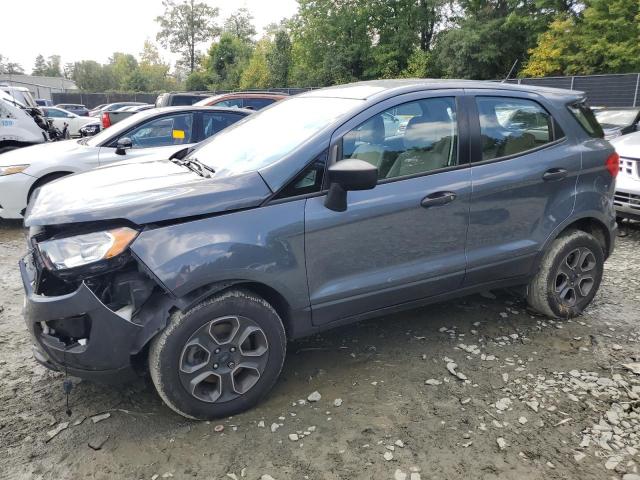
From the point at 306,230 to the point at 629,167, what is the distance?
206 inches

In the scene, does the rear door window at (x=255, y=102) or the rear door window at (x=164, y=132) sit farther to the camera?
the rear door window at (x=255, y=102)

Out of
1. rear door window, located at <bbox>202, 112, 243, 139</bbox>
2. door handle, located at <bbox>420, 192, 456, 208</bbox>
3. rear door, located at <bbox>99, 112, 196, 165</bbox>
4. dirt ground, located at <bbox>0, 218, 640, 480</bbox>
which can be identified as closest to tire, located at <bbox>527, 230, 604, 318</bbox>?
dirt ground, located at <bbox>0, 218, 640, 480</bbox>

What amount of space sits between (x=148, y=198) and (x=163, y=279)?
44cm

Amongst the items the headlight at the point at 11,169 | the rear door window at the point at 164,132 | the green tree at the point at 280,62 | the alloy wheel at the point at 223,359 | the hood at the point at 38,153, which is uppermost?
the green tree at the point at 280,62

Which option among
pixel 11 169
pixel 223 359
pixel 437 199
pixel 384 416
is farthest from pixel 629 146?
pixel 11 169

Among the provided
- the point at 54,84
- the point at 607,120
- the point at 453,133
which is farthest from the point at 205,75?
the point at 453,133

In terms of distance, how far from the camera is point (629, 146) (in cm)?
639

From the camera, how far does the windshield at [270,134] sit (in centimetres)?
296

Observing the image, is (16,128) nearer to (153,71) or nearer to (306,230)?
(306,230)

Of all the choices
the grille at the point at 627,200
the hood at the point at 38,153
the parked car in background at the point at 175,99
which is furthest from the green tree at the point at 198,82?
the grille at the point at 627,200

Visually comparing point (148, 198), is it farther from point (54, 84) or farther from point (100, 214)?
point (54, 84)

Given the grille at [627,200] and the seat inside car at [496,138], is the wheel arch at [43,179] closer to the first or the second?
the seat inside car at [496,138]

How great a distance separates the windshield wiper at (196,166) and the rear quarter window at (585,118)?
2.67 m

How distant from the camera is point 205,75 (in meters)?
55.1
